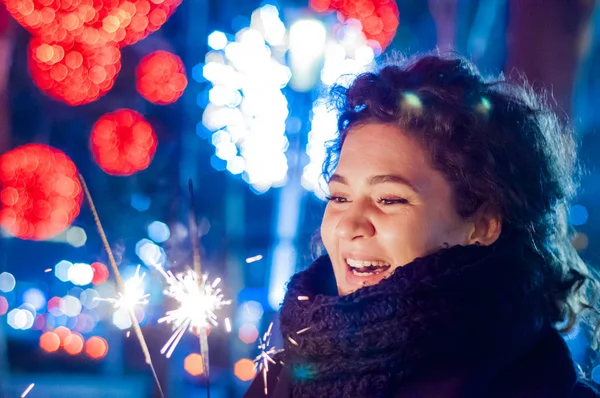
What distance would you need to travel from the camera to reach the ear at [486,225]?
7.05 feet

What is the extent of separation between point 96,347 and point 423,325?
28.9 ft

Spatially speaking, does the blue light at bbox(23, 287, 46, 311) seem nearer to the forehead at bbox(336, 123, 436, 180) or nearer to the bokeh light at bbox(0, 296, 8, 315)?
the bokeh light at bbox(0, 296, 8, 315)

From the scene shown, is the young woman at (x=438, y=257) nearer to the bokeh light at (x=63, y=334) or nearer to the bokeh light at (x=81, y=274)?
the bokeh light at (x=63, y=334)

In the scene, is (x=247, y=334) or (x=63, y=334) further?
(x=63, y=334)

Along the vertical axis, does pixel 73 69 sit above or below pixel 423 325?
above

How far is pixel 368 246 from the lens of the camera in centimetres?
206

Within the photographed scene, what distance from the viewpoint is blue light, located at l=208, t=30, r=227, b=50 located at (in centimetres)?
1009

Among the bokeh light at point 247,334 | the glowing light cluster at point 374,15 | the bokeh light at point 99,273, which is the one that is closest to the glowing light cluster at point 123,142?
the bokeh light at point 99,273

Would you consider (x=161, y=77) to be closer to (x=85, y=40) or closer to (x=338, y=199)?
(x=85, y=40)

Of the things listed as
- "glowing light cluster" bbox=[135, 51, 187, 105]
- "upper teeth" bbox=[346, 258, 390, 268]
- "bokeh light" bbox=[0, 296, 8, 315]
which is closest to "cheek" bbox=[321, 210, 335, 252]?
"upper teeth" bbox=[346, 258, 390, 268]

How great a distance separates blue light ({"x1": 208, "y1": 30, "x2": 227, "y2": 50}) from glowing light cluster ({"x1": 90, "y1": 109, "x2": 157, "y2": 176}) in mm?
2598

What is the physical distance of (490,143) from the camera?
7.13ft

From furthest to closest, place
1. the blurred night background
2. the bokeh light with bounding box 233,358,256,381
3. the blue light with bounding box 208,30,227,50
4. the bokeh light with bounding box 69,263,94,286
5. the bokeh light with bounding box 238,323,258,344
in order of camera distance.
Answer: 1. the bokeh light with bounding box 69,263,94,286
2. the blue light with bounding box 208,30,227,50
3. the bokeh light with bounding box 238,323,258,344
4. the blurred night background
5. the bokeh light with bounding box 233,358,256,381

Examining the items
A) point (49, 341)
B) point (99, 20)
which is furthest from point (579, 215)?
point (99, 20)
